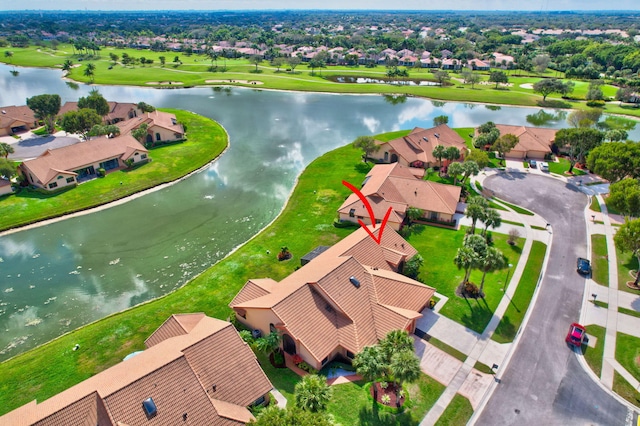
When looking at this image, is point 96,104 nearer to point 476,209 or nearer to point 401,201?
point 401,201

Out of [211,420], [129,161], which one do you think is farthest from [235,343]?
[129,161]

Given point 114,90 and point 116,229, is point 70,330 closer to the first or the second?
point 116,229

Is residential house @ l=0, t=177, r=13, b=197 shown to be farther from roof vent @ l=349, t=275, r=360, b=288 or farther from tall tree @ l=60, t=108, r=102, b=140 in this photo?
roof vent @ l=349, t=275, r=360, b=288

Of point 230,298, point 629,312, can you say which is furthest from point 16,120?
point 629,312

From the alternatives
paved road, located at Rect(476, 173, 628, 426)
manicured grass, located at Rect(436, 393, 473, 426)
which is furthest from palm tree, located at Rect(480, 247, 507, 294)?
manicured grass, located at Rect(436, 393, 473, 426)

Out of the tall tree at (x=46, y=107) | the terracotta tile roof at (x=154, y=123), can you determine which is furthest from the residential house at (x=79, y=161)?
the tall tree at (x=46, y=107)
